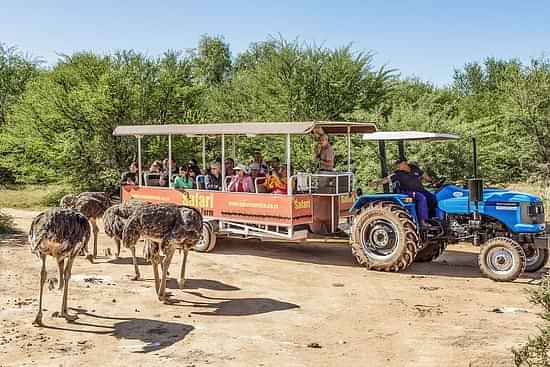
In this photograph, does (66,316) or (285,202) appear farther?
(285,202)

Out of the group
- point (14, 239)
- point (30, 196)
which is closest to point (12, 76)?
point (30, 196)

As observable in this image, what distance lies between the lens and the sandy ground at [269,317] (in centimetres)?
678

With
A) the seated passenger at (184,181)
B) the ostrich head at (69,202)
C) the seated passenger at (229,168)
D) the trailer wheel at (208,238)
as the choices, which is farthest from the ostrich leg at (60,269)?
the seated passenger at (229,168)

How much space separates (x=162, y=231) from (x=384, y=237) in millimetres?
4335

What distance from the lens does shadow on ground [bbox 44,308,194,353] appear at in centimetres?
717

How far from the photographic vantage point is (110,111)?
856 inches

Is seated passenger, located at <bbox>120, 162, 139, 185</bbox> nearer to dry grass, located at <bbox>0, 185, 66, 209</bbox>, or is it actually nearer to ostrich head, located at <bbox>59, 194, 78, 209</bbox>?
ostrich head, located at <bbox>59, 194, 78, 209</bbox>

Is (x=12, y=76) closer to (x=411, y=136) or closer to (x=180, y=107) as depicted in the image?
(x=180, y=107)

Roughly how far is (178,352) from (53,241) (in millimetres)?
2280

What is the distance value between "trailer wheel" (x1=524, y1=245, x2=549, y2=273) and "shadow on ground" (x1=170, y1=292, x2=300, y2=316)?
15.0ft

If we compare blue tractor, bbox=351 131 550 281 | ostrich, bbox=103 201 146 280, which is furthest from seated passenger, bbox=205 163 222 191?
blue tractor, bbox=351 131 550 281

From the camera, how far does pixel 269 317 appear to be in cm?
830

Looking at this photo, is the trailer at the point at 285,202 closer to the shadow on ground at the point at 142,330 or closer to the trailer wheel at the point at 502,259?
the trailer wheel at the point at 502,259

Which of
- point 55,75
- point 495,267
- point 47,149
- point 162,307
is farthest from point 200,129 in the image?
point 55,75
